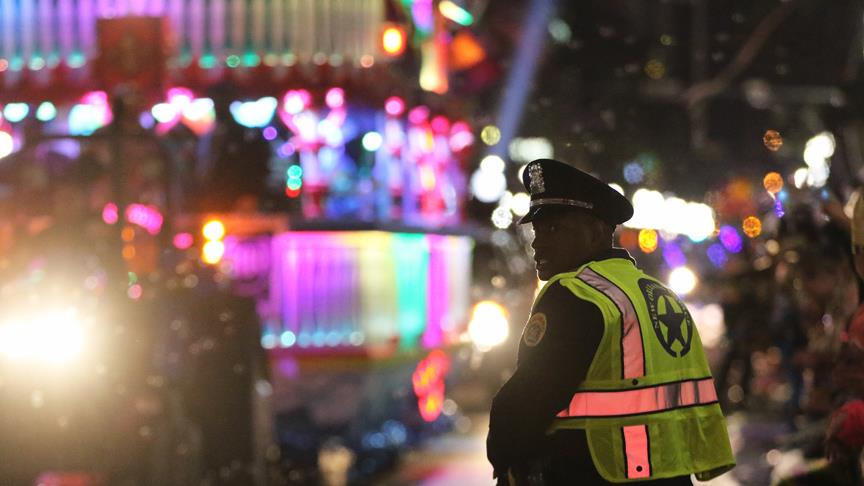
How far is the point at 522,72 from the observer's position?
19156 mm

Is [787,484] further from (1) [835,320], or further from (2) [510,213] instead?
(2) [510,213]

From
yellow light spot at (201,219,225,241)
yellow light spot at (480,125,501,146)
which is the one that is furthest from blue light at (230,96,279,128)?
yellow light spot at (480,125,501,146)

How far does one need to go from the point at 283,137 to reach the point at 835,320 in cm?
818

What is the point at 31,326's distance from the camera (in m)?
8.93

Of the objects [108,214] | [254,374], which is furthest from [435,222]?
[254,374]

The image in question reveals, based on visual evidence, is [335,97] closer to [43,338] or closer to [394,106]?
[394,106]

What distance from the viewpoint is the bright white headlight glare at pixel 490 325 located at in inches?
455

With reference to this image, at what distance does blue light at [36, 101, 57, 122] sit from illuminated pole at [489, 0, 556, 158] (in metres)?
5.45

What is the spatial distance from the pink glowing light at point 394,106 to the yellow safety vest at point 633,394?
1048 centimetres

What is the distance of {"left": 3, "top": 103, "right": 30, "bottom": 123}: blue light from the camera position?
51.0ft

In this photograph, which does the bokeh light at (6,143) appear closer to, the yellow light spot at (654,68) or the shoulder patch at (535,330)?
the yellow light spot at (654,68)

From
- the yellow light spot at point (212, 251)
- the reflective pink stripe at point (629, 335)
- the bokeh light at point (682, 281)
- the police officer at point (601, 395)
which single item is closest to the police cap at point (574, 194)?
the police officer at point (601, 395)

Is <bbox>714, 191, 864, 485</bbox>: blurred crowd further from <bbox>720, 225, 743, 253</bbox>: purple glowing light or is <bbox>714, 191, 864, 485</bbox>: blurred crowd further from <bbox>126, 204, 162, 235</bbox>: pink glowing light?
<bbox>126, 204, 162, 235</bbox>: pink glowing light

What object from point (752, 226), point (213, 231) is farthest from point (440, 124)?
point (752, 226)
